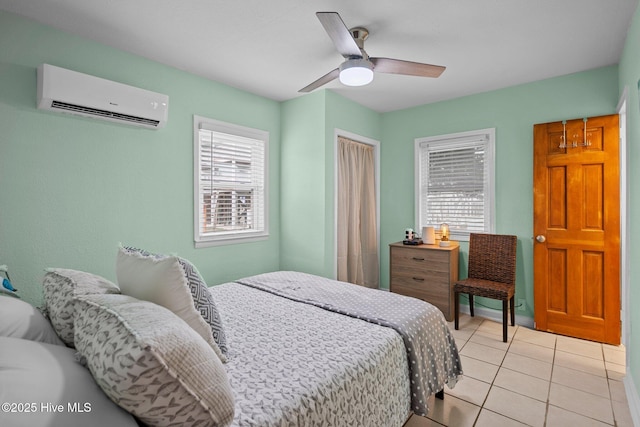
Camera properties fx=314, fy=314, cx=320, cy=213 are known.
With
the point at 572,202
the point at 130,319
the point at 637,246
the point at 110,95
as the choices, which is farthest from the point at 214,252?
the point at 572,202

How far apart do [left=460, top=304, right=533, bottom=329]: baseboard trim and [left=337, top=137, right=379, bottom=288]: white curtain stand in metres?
1.20

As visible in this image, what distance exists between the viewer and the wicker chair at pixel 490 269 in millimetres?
3164

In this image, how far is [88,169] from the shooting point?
2457 millimetres

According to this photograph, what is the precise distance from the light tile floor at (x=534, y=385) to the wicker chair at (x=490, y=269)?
1.42 feet

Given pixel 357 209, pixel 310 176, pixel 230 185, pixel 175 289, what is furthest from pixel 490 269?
pixel 175 289

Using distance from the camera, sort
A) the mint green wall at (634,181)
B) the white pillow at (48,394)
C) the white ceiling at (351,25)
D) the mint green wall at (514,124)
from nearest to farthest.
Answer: the white pillow at (48,394) < the mint green wall at (634,181) < the white ceiling at (351,25) < the mint green wall at (514,124)

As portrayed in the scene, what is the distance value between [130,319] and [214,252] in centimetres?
249

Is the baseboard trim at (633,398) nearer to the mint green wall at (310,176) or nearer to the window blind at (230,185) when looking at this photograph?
the mint green wall at (310,176)

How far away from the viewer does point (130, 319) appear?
0.88 m

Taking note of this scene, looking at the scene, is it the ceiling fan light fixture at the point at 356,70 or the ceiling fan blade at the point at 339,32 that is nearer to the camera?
the ceiling fan blade at the point at 339,32

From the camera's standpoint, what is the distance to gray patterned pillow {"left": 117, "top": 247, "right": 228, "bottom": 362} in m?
1.25

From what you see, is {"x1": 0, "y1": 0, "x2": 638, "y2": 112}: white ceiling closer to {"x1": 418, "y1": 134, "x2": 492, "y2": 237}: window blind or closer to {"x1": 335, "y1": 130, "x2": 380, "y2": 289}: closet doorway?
{"x1": 418, "y1": 134, "x2": 492, "y2": 237}: window blind

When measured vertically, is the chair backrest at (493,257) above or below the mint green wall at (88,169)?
below

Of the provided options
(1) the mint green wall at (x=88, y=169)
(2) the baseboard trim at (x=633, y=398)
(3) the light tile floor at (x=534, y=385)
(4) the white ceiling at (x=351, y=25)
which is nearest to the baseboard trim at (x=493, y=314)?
(3) the light tile floor at (x=534, y=385)
